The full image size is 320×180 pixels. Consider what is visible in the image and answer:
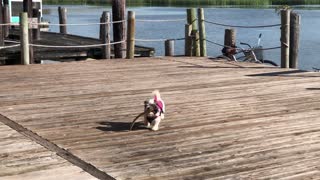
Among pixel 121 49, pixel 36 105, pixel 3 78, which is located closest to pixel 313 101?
pixel 36 105

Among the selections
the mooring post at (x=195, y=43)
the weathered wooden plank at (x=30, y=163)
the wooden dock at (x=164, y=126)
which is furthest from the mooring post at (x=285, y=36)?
the weathered wooden plank at (x=30, y=163)

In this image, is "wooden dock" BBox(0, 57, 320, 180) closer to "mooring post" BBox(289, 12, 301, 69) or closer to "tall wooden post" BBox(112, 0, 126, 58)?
"mooring post" BBox(289, 12, 301, 69)

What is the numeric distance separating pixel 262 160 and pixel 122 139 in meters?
1.52

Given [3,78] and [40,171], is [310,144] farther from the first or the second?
[3,78]

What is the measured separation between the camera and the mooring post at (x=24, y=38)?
11.8 meters

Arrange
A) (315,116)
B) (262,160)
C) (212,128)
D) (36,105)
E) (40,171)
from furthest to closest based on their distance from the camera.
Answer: (36,105) → (315,116) → (212,128) → (262,160) → (40,171)

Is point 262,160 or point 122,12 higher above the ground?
point 122,12

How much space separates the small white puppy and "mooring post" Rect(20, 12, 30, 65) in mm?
6189

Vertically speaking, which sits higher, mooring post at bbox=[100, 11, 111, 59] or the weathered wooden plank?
mooring post at bbox=[100, 11, 111, 59]

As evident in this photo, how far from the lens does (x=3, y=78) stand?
33.6 ft

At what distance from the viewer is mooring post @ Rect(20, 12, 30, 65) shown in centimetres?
1179

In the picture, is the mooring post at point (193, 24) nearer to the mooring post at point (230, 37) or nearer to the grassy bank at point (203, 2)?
the mooring post at point (230, 37)

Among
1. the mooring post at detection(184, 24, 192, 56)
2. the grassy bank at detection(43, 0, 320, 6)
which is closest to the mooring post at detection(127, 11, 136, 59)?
the mooring post at detection(184, 24, 192, 56)

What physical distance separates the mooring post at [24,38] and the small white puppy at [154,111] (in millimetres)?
6189
